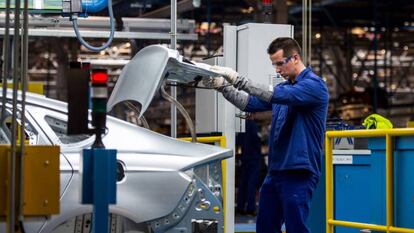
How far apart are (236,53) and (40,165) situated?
Result: 4.70 metres

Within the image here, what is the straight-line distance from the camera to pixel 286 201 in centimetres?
702

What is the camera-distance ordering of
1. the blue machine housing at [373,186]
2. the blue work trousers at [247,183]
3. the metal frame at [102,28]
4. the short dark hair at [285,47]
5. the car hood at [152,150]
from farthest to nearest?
the blue work trousers at [247,183], the metal frame at [102,28], the blue machine housing at [373,186], the short dark hair at [285,47], the car hood at [152,150]

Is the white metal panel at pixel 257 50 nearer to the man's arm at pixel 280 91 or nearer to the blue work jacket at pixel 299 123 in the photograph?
the blue work jacket at pixel 299 123

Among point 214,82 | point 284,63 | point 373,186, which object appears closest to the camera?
point 284,63

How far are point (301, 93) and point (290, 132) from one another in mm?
362

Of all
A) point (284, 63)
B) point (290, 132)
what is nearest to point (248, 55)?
point (284, 63)

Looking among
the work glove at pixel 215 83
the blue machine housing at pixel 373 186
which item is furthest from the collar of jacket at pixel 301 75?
the blue machine housing at pixel 373 186

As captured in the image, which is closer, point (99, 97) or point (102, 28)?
point (99, 97)

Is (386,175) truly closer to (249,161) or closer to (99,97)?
(99,97)

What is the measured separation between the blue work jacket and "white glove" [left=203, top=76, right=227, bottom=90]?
43cm

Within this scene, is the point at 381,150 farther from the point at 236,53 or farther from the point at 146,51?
the point at 146,51

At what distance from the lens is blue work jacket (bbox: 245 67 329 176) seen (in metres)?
6.97

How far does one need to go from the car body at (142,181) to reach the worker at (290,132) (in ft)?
1.56

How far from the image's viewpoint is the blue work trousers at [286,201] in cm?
700
